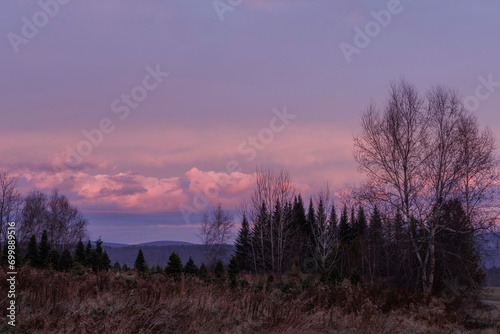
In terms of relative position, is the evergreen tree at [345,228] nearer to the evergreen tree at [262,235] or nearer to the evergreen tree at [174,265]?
the evergreen tree at [262,235]

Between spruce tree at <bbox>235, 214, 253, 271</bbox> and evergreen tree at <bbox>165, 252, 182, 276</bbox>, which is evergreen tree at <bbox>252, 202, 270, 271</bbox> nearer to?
spruce tree at <bbox>235, 214, 253, 271</bbox>

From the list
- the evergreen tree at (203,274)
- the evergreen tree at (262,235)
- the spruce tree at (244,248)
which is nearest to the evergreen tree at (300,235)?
the evergreen tree at (262,235)

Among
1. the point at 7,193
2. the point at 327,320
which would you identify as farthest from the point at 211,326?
the point at 7,193

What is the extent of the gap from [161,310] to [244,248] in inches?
1689

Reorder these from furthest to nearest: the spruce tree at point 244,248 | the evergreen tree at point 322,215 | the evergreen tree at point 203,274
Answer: the spruce tree at point 244,248 → the evergreen tree at point 322,215 → the evergreen tree at point 203,274

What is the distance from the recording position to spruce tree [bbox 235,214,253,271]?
1872 inches

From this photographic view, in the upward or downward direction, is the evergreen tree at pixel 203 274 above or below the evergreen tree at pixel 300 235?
below

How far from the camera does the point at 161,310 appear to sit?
23.7 ft

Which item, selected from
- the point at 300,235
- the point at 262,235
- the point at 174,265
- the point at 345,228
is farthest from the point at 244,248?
the point at 174,265

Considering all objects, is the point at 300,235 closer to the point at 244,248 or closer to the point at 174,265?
the point at 244,248

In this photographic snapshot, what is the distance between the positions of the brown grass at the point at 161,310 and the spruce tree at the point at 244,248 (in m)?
35.5

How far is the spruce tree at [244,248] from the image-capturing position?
4754 cm

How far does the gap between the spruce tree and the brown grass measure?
35.5m

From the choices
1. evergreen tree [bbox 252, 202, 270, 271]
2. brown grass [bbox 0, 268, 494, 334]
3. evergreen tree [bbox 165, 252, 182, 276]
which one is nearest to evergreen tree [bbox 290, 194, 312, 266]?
evergreen tree [bbox 252, 202, 270, 271]
